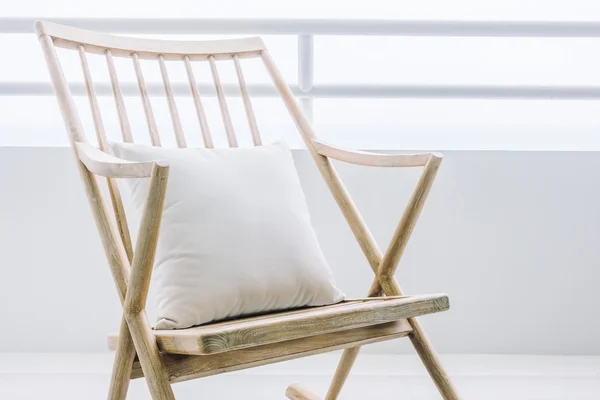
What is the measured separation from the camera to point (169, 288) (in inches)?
41.0

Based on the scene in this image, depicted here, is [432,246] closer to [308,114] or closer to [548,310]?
[548,310]

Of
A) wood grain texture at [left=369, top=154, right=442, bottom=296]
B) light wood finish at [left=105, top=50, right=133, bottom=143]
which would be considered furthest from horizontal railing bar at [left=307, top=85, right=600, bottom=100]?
wood grain texture at [left=369, top=154, right=442, bottom=296]

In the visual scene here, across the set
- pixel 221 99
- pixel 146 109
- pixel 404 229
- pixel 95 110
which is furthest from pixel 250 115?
pixel 404 229

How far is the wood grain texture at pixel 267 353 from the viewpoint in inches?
34.7

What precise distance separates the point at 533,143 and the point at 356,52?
1.69ft

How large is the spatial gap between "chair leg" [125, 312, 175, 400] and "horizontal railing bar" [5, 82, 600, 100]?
0.83m

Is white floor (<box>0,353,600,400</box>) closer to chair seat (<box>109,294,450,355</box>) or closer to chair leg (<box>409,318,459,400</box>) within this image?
chair leg (<box>409,318,459,400</box>)

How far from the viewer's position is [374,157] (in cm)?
116

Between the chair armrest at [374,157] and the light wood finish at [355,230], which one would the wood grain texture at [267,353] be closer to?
the light wood finish at [355,230]

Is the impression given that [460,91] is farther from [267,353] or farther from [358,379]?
[267,353]

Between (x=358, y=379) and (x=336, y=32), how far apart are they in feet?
2.57

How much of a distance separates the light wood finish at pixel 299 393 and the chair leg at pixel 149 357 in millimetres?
528

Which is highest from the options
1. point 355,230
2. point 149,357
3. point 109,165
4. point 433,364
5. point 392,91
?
point 392,91

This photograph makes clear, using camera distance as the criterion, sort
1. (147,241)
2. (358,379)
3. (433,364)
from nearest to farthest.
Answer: (147,241)
(433,364)
(358,379)
